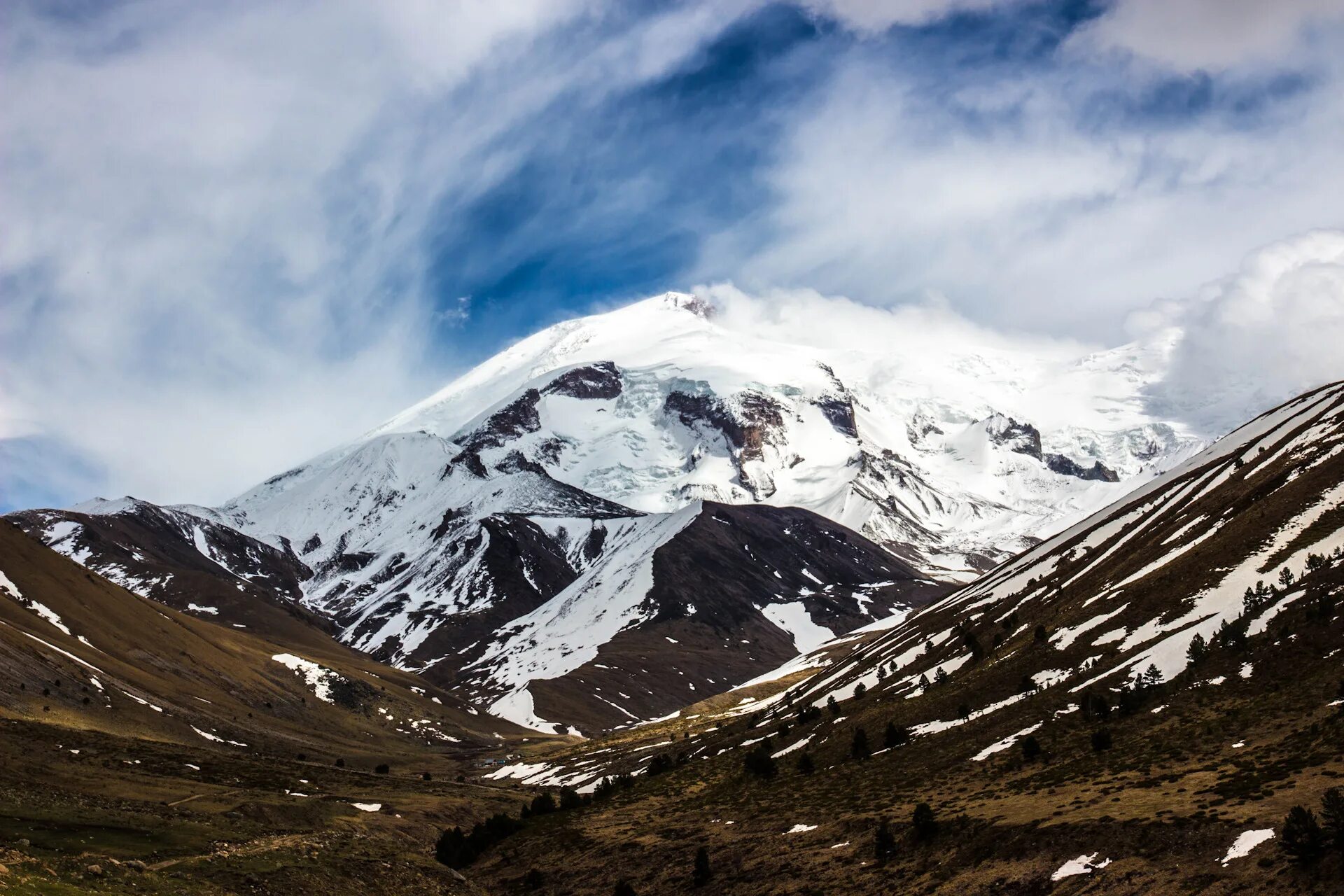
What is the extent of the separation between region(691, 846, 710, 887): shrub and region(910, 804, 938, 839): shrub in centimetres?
1210

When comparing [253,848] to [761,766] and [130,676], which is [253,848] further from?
[130,676]

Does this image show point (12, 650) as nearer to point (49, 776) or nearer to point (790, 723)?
point (49, 776)

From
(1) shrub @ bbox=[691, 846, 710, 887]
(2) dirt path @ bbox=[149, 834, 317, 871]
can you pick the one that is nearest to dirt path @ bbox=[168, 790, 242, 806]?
(2) dirt path @ bbox=[149, 834, 317, 871]

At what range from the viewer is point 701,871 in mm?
53250

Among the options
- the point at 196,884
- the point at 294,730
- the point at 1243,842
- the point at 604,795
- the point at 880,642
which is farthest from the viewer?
the point at 294,730

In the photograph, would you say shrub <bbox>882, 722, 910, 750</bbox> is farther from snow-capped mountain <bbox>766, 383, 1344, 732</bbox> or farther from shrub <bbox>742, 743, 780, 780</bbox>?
shrub <bbox>742, 743, 780, 780</bbox>

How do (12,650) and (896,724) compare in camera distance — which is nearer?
(896,724)

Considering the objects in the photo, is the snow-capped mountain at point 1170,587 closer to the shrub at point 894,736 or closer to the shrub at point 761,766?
the shrub at point 894,736

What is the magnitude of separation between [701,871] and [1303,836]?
30724 millimetres

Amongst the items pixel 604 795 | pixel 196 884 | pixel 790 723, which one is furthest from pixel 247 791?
pixel 790 723

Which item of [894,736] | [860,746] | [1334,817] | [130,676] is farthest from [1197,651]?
[130,676]

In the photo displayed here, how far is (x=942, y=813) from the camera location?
48906mm

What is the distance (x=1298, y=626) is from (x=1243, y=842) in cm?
2305

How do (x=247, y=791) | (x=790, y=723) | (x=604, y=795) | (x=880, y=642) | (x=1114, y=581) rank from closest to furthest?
(x=247, y=791), (x=1114, y=581), (x=604, y=795), (x=790, y=723), (x=880, y=642)
